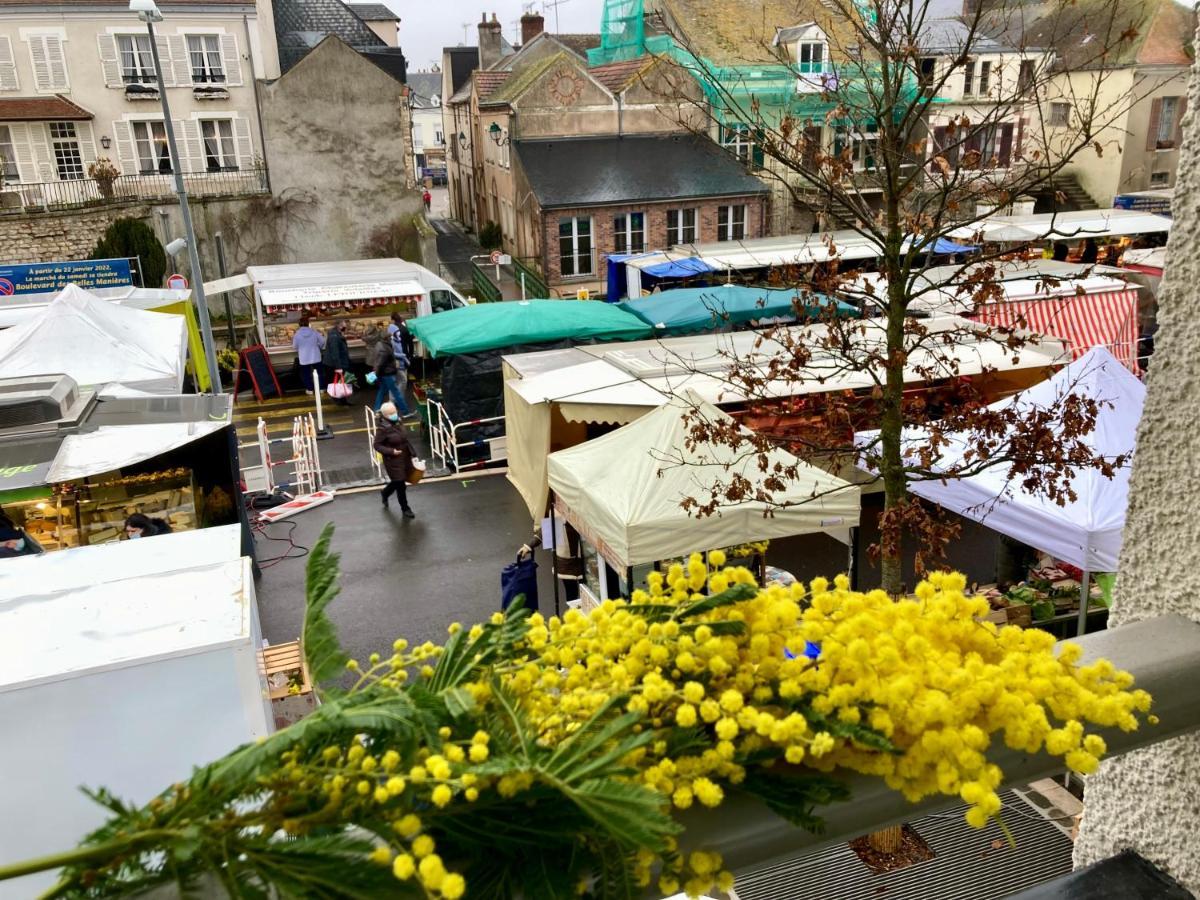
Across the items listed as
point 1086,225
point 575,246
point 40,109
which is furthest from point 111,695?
point 40,109

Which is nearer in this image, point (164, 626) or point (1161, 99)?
point (164, 626)

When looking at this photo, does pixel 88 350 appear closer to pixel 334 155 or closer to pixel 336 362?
pixel 336 362

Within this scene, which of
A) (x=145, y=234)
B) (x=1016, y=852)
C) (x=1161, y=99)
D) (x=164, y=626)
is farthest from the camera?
(x=1161, y=99)

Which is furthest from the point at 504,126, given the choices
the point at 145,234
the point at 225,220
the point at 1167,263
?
the point at 1167,263

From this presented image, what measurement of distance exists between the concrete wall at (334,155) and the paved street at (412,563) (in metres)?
19.2

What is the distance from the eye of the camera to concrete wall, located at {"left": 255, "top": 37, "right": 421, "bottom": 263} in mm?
30266

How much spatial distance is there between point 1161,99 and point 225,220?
3547cm

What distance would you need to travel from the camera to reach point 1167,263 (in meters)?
1.95

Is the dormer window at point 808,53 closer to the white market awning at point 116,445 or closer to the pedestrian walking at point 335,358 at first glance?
the pedestrian walking at point 335,358

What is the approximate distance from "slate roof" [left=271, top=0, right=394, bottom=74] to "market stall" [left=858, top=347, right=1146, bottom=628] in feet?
103

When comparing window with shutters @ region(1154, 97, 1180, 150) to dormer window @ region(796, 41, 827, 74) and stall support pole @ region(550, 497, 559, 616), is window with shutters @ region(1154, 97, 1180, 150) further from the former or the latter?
stall support pole @ region(550, 497, 559, 616)

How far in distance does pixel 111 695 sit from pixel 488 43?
47.1 meters

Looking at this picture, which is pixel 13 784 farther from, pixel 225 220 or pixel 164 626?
pixel 225 220

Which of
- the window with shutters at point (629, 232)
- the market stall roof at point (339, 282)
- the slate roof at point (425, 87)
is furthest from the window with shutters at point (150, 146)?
the slate roof at point (425, 87)
